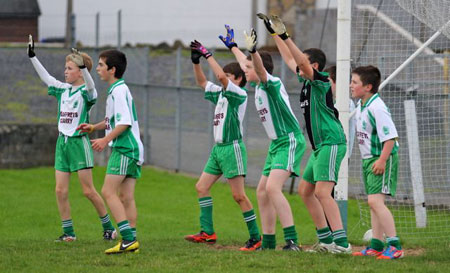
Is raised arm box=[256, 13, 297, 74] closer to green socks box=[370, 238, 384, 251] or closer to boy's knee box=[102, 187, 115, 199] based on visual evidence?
green socks box=[370, 238, 384, 251]

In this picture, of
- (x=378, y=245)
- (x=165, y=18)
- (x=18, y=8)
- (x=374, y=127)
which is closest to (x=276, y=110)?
(x=374, y=127)

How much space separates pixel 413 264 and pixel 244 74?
121 inches

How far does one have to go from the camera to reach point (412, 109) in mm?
12352

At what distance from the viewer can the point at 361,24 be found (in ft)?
43.2

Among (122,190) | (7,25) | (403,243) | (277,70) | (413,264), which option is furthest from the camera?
(277,70)

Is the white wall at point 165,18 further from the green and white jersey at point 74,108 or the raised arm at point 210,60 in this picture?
the raised arm at point 210,60

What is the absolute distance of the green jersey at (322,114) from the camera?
8992mm

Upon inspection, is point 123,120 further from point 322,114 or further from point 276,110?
point 322,114

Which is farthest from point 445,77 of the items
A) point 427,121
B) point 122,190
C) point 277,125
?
point 122,190

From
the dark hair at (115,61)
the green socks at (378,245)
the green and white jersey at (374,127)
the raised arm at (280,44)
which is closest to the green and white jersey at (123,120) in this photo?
the dark hair at (115,61)

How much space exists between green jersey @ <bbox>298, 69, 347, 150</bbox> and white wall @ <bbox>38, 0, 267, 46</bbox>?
553 inches

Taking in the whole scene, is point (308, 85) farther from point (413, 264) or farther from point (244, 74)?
point (413, 264)

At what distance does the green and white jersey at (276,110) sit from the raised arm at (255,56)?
181mm

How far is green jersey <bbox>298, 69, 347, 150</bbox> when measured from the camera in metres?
8.99
